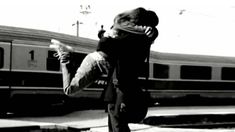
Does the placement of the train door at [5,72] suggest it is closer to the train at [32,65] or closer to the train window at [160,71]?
the train at [32,65]

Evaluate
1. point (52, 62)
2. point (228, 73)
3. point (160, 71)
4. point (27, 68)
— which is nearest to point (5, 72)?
point (27, 68)

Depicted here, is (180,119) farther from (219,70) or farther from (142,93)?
(142,93)

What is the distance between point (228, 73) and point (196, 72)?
1862mm

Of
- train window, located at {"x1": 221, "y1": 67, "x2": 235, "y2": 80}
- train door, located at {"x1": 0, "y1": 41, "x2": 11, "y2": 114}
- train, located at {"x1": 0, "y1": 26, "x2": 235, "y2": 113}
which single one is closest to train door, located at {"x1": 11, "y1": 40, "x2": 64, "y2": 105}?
train, located at {"x1": 0, "y1": 26, "x2": 235, "y2": 113}

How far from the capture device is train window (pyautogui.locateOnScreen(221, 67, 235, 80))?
22.0 m

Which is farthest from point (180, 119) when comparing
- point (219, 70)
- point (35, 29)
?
point (219, 70)

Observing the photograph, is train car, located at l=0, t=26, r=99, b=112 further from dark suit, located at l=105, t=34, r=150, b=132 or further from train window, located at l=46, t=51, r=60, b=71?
dark suit, located at l=105, t=34, r=150, b=132

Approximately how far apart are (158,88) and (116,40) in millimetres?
18228

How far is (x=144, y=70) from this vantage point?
2.57m

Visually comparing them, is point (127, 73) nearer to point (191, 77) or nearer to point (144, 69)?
point (144, 69)

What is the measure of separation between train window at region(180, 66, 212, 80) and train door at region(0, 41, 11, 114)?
986cm

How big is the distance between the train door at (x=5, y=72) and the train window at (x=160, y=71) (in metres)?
8.35

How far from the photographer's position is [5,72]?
43.3 feet

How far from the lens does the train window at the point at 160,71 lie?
20.3 m
